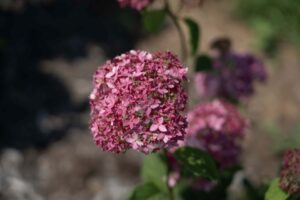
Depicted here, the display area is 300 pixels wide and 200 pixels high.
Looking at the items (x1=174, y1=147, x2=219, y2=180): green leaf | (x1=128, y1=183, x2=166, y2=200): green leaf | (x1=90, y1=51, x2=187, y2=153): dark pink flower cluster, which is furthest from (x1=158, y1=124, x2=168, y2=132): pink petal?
(x1=128, y1=183, x2=166, y2=200): green leaf

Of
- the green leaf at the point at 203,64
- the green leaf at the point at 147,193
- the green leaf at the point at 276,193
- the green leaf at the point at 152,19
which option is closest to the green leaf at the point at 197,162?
the green leaf at the point at 276,193

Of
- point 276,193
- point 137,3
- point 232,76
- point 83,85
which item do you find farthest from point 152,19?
point 83,85

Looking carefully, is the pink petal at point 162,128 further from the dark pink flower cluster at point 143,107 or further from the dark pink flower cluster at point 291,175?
the dark pink flower cluster at point 291,175

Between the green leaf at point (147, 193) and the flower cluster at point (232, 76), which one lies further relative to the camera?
the flower cluster at point (232, 76)

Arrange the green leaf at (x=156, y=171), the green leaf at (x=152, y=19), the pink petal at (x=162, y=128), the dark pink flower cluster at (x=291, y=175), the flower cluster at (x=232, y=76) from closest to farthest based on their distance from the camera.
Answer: the pink petal at (x=162, y=128)
the dark pink flower cluster at (x=291, y=175)
the green leaf at (x=156, y=171)
the green leaf at (x=152, y=19)
the flower cluster at (x=232, y=76)

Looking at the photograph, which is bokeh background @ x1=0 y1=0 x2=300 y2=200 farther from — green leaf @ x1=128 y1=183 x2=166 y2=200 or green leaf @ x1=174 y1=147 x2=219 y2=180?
green leaf @ x1=174 y1=147 x2=219 y2=180
